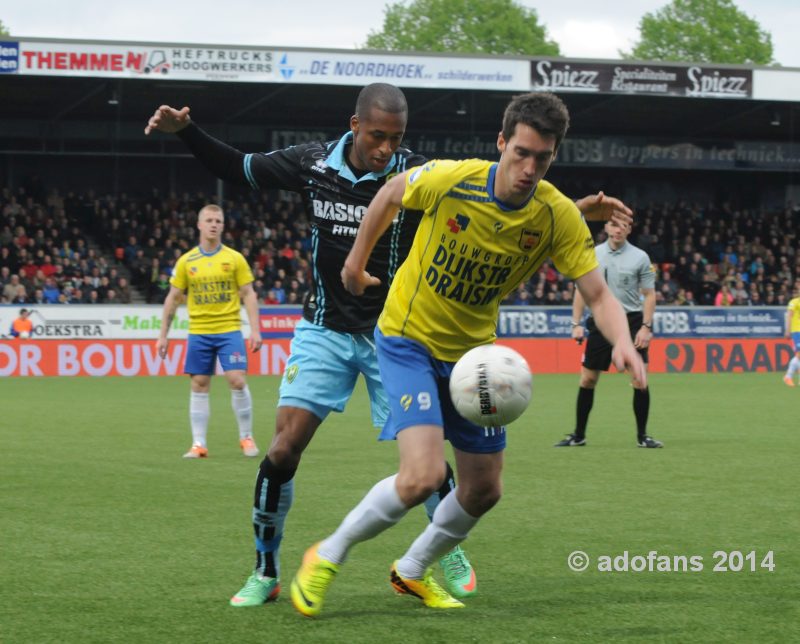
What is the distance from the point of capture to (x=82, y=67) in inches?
1133

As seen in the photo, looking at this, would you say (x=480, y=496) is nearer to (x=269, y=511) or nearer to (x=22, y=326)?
(x=269, y=511)

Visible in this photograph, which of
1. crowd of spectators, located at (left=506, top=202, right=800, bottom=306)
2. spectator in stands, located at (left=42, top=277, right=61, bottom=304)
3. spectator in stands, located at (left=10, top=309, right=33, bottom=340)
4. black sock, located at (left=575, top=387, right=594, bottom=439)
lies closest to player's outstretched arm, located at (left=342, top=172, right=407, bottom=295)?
black sock, located at (left=575, top=387, right=594, bottom=439)

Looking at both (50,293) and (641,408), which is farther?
(50,293)

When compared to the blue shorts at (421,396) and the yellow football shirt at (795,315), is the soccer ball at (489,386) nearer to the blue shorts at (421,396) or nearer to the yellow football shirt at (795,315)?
the blue shorts at (421,396)

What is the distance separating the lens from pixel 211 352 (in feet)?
39.5

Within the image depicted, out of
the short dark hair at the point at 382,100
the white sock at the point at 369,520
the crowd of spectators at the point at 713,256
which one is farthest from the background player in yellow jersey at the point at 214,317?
the crowd of spectators at the point at 713,256

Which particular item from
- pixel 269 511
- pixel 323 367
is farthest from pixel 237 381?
pixel 269 511

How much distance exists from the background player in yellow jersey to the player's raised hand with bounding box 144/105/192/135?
597cm

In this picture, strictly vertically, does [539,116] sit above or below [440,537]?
above

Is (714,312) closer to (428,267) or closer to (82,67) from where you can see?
(82,67)

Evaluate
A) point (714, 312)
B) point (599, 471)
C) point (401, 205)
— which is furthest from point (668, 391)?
point (401, 205)

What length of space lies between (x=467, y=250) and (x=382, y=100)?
872 millimetres

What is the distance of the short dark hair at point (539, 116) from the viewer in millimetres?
4961

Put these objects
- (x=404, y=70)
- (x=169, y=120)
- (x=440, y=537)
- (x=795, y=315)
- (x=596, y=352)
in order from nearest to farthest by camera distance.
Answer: (x=440, y=537) → (x=169, y=120) → (x=596, y=352) → (x=795, y=315) → (x=404, y=70)
